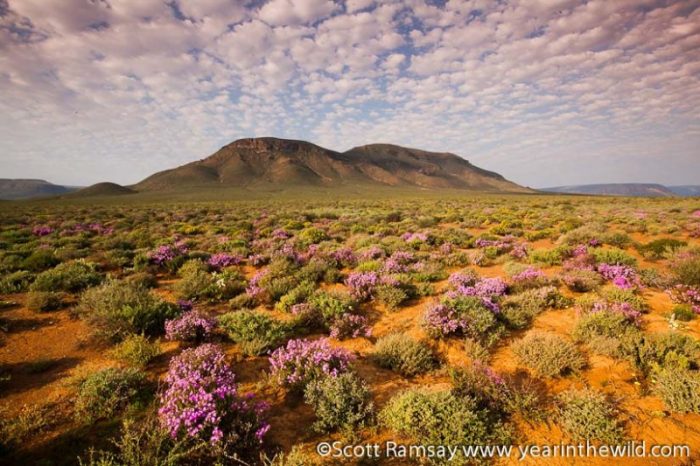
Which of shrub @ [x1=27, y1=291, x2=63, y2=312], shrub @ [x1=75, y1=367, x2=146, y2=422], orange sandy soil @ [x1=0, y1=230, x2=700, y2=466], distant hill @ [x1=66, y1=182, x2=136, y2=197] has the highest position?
distant hill @ [x1=66, y1=182, x2=136, y2=197]

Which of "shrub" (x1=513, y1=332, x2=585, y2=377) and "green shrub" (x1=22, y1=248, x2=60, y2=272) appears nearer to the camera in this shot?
"shrub" (x1=513, y1=332, x2=585, y2=377)

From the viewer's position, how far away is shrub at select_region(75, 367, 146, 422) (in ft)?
13.0

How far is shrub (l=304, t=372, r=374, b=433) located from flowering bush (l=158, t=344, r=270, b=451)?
0.70 m

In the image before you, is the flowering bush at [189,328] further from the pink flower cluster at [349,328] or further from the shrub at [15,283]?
the shrub at [15,283]

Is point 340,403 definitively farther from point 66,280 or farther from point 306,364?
point 66,280

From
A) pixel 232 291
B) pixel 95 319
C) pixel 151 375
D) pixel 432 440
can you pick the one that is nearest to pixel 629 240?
pixel 432 440

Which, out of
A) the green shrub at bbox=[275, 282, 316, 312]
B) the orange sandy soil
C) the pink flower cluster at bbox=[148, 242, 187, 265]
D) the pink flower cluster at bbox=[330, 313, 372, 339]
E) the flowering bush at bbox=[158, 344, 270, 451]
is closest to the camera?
the flowering bush at bbox=[158, 344, 270, 451]

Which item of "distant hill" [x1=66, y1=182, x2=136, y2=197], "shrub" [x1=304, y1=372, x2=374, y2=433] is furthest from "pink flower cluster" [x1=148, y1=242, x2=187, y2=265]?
"distant hill" [x1=66, y1=182, x2=136, y2=197]

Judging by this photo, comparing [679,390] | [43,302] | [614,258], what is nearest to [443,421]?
[679,390]

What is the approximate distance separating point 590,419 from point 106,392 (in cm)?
621

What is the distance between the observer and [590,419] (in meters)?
3.73

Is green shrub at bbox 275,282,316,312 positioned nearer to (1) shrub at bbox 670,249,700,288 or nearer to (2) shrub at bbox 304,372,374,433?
(2) shrub at bbox 304,372,374,433

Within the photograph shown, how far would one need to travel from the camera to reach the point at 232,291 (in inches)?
339

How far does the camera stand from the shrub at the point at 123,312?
5.98 m
